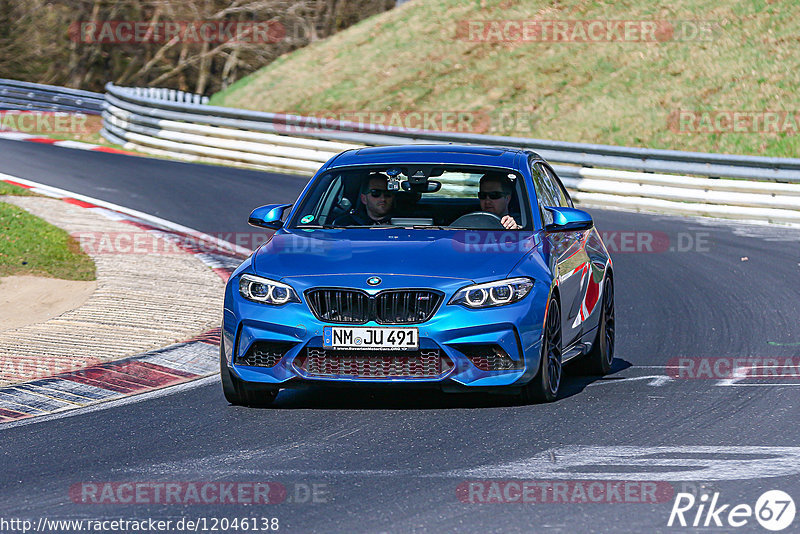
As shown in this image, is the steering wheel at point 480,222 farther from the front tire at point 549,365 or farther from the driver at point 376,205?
the front tire at point 549,365

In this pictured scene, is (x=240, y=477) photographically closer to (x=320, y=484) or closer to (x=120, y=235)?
(x=320, y=484)

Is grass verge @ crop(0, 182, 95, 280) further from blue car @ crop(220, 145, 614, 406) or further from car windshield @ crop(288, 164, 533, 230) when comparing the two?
blue car @ crop(220, 145, 614, 406)

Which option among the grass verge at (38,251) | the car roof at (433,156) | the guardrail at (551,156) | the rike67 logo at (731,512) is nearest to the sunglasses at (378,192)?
the car roof at (433,156)

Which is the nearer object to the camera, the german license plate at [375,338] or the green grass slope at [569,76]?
the german license plate at [375,338]

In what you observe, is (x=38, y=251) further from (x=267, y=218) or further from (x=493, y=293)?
(x=493, y=293)

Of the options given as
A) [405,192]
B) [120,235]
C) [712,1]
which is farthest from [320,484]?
[712,1]

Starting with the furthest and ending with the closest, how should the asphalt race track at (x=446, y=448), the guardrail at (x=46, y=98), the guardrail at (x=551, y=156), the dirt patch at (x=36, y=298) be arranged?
the guardrail at (x=46, y=98), the guardrail at (x=551, y=156), the dirt patch at (x=36, y=298), the asphalt race track at (x=446, y=448)

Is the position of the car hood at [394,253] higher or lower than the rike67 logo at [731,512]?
higher

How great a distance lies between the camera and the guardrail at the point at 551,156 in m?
20.2

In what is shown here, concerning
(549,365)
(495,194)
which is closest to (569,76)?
(495,194)

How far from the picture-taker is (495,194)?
8930 mm

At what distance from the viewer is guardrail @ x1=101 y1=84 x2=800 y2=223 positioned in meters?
20.2

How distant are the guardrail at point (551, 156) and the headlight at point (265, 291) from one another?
1337 centimetres

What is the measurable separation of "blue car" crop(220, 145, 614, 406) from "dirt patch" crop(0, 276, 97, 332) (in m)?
3.34
